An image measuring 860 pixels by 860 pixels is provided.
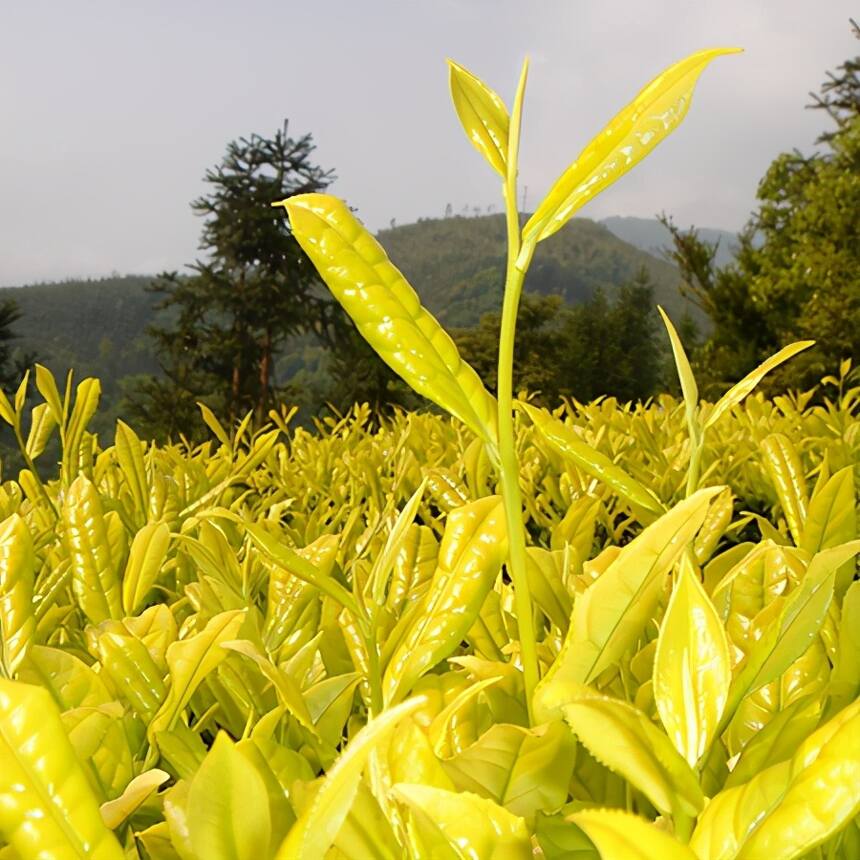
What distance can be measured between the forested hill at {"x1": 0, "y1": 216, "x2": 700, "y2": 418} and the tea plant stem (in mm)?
58972

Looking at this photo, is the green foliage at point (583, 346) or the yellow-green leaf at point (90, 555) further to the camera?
the green foliage at point (583, 346)

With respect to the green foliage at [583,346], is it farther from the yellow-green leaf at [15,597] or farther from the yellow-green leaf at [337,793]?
the yellow-green leaf at [337,793]

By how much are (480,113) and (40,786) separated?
53 cm

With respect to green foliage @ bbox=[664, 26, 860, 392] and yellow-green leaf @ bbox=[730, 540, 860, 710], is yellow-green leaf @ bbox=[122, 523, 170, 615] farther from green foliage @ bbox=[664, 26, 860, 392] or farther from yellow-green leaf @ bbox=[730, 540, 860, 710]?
green foliage @ bbox=[664, 26, 860, 392]

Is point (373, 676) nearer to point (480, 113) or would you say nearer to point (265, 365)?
point (480, 113)

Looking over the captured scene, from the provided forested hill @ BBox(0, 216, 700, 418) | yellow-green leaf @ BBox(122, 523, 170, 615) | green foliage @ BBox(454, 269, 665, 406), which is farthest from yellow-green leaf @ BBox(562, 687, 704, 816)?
forested hill @ BBox(0, 216, 700, 418)

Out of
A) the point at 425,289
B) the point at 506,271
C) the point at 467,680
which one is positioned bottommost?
the point at 467,680

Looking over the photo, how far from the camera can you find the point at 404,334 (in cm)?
64

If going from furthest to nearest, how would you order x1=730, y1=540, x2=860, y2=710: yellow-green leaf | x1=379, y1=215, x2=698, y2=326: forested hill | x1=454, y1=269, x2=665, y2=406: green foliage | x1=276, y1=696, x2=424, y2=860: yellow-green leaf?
x1=379, y1=215, x2=698, y2=326: forested hill, x1=454, y1=269, x2=665, y2=406: green foliage, x1=730, y1=540, x2=860, y2=710: yellow-green leaf, x1=276, y1=696, x2=424, y2=860: yellow-green leaf

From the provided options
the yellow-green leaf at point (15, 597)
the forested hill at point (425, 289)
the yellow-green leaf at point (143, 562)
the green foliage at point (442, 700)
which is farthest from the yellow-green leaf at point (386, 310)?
the forested hill at point (425, 289)

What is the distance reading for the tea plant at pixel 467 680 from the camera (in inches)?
18.1

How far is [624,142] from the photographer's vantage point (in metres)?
0.61

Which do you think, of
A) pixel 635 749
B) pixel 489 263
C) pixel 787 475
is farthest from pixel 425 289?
pixel 635 749

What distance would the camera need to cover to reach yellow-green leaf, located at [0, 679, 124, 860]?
452 mm
